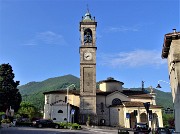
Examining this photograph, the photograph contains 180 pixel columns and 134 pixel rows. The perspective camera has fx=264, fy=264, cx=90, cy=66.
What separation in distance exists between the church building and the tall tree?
24.0 ft

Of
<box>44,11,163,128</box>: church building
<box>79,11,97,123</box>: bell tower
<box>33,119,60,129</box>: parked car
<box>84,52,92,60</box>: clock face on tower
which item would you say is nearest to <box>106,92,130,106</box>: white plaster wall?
<box>44,11,163,128</box>: church building

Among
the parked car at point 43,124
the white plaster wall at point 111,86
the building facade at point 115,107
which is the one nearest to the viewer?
the parked car at point 43,124

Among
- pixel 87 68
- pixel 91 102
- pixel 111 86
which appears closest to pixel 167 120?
pixel 111 86

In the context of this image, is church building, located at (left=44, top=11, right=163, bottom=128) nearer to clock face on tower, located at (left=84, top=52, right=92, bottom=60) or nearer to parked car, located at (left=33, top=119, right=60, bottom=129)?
clock face on tower, located at (left=84, top=52, right=92, bottom=60)

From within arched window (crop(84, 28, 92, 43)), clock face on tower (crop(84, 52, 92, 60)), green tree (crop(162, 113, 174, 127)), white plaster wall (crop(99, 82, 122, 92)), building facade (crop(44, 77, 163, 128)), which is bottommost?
green tree (crop(162, 113, 174, 127))

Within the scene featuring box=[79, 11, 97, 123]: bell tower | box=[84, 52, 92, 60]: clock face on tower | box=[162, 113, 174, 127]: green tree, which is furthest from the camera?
box=[162, 113, 174, 127]: green tree

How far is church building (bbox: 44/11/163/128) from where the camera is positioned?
5689 cm

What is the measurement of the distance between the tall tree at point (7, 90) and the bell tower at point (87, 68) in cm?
1566

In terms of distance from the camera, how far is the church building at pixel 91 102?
187 feet

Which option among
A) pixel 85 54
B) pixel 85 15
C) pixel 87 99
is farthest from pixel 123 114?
pixel 85 15

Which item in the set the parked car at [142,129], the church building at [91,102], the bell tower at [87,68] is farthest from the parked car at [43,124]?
the bell tower at [87,68]

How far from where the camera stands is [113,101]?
6328 centimetres

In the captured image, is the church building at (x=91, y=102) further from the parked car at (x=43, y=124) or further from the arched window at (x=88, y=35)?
the parked car at (x=43, y=124)

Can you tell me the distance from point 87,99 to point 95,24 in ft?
59.8
